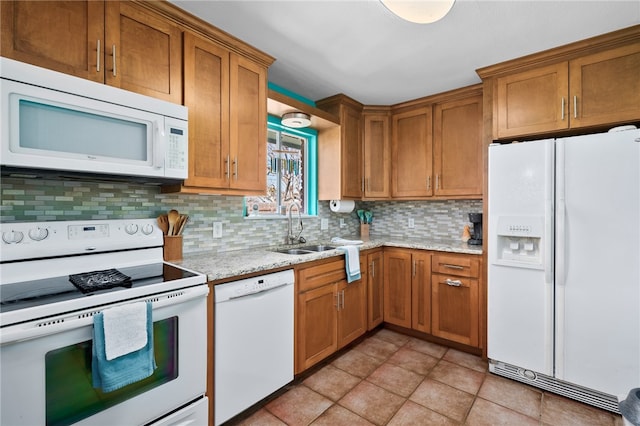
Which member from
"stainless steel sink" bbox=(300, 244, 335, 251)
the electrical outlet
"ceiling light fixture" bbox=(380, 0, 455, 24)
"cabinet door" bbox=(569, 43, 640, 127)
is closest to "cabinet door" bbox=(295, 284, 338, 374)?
"stainless steel sink" bbox=(300, 244, 335, 251)

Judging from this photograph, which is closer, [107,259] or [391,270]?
[107,259]

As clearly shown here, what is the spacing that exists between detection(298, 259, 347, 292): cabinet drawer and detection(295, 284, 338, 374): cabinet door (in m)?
0.04

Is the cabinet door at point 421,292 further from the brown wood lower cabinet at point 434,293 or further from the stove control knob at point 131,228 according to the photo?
the stove control knob at point 131,228

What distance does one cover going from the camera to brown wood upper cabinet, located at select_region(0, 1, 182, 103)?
1252 mm

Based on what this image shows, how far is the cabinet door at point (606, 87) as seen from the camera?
195 cm

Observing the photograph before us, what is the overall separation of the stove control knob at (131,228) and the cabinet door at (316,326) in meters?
1.10

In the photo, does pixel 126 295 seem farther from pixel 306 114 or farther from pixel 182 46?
pixel 306 114

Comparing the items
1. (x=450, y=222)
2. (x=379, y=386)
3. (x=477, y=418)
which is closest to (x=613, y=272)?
(x=477, y=418)

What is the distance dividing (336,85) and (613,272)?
2.42 meters

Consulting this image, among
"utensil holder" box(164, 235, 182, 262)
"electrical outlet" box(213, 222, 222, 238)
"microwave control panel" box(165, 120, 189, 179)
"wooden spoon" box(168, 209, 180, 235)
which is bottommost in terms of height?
"utensil holder" box(164, 235, 182, 262)

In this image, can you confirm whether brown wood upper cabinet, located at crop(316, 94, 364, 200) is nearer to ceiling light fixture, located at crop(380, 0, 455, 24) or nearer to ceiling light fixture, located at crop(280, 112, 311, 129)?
ceiling light fixture, located at crop(280, 112, 311, 129)

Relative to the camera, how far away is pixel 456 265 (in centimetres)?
262

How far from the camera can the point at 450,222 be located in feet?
10.5

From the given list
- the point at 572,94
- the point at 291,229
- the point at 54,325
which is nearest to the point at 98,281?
the point at 54,325
